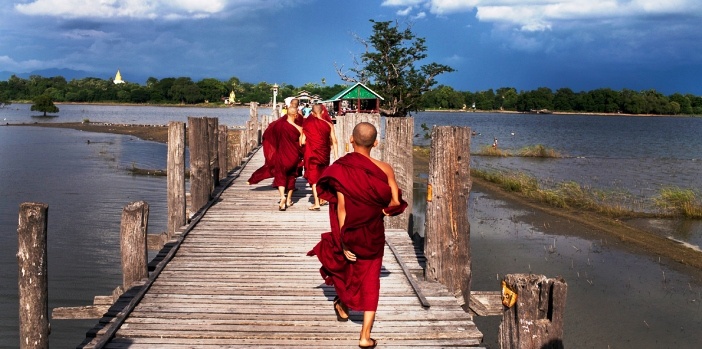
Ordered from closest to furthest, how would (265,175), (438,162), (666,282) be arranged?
(438,162) < (265,175) < (666,282)

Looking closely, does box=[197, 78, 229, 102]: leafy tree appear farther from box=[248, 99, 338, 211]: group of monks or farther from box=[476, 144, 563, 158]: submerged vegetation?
box=[248, 99, 338, 211]: group of monks

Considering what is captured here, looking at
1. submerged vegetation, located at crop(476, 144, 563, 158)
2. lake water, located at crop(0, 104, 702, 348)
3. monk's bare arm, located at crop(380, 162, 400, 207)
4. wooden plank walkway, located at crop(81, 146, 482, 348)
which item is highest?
monk's bare arm, located at crop(380, 162, 400, 207)

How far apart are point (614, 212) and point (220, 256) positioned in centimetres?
1327

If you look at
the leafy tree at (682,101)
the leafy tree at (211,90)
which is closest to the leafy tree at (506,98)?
the leafy tree at (682,101)

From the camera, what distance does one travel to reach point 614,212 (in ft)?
56.6

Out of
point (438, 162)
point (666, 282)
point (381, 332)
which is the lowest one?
point (666, 282)

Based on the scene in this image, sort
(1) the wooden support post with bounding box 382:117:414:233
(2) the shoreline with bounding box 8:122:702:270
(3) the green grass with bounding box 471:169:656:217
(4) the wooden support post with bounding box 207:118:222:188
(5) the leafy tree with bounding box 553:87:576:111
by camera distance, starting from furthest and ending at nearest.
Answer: (5) the leafy tree with bounding box 553:87:576:111 < (3) the green grass with bounding box 471:169:656:217 < (2) the shoreline with bounding box 8:122:702:270 < (4) the wooden support post with bounding box 207:118:222:188 < (1) the wooden support post with bounding box 382:117:414:233

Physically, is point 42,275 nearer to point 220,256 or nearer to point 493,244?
point 220,256

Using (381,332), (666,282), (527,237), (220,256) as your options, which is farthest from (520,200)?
(381,332)

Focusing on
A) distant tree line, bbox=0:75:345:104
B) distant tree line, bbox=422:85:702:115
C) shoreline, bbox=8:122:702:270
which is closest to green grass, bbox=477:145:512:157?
shoreline, bbox=8:122:702:270

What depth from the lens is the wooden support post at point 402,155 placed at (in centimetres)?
770

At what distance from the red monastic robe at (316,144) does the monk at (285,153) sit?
0.62ft

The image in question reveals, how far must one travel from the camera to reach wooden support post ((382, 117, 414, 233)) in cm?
770

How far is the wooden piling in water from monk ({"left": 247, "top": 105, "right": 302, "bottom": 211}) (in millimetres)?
3626
